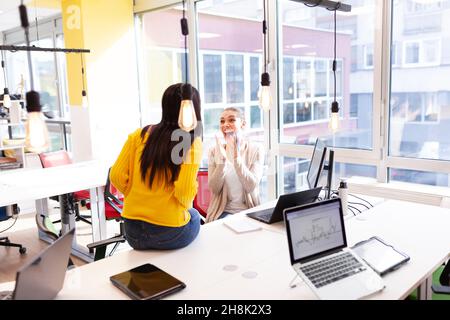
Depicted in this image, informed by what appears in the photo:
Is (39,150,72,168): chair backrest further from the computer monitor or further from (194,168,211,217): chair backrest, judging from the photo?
the computer monitor

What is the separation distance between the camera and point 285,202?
243 centimetres

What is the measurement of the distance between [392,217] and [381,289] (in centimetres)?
106

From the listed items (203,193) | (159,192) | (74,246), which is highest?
(159,192)

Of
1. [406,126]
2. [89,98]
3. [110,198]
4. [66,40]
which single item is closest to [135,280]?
[110,198]

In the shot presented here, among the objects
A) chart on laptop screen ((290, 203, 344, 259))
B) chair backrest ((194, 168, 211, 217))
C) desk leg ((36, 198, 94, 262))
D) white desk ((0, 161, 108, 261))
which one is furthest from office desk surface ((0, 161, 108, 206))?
chart on laptop screen ((290, 203, 344, 259))

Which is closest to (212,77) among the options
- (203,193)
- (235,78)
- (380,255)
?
(235,78)

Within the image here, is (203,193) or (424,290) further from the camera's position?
(203,193)

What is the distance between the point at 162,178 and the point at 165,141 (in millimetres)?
183

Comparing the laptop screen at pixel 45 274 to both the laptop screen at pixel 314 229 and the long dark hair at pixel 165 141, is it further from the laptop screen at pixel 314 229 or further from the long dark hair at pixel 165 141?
the laptop screen at pixel 314 229

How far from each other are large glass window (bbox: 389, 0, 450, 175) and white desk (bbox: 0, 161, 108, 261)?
261cm

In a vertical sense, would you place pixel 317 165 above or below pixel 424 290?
above

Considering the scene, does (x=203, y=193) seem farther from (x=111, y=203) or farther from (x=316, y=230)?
(x=316, y=230)

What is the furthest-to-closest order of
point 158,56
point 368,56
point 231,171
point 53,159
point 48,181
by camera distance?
point 158,56 < point 53,159 < point 48,181 < point 368,56 < point 231,171

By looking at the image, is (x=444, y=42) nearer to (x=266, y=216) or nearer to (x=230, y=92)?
(x=266, y=216)
